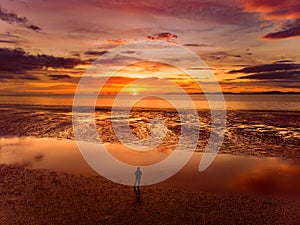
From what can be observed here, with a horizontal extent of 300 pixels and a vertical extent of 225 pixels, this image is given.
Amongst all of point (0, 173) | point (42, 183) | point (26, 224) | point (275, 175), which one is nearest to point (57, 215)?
point (26, 224)

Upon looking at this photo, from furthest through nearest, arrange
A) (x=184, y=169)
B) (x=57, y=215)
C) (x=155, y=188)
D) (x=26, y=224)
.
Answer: (x=184, y=169), (x=155, y=188), (x=57, y=215), (x=26, y=224)

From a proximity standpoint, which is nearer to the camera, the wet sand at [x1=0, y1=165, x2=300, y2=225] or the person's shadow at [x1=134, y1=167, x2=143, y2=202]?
the wet sand at [x1=0, y1=165, x2=300, y2=225]

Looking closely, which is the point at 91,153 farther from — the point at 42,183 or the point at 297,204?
the point at 297,204

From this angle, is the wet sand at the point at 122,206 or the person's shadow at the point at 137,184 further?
the person's shadow at the point at 137,184

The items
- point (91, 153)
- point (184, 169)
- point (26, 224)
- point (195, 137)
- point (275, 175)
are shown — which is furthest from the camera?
point (195, 137)

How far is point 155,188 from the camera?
18.1m

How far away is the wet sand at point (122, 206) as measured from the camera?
14030 mm

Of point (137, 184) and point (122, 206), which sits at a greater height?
point (137, 184)

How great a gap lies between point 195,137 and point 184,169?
47.5ft

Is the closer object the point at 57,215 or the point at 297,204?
the point at 57,215

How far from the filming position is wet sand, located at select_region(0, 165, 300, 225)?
14.0m

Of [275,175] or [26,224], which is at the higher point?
[275,175]

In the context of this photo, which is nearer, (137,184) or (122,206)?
(122,206)

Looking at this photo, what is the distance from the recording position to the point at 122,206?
50.5ft
